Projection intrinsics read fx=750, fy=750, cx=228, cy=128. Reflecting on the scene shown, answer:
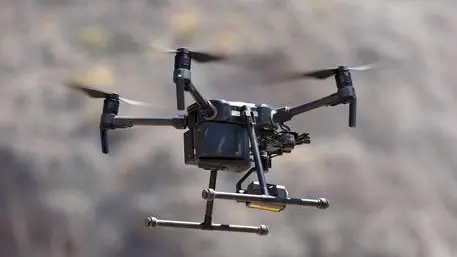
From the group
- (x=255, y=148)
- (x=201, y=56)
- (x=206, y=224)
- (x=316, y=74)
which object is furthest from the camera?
(x=316, y=74)

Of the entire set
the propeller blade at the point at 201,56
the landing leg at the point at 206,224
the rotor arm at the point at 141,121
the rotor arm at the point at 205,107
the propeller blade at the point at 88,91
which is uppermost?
the propeller blade at the point at 201,56

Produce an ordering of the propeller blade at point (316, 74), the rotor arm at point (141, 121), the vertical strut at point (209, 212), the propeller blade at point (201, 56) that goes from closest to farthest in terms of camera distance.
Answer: the propeller blade at point (201, 56) → the vertical strut at point (209, 212) → the propeller blade at point (316, 74) → the rotor arm at point (141, 121)

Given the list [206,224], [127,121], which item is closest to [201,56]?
[127,121]

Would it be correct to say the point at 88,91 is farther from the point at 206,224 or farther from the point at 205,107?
the point at 206,224

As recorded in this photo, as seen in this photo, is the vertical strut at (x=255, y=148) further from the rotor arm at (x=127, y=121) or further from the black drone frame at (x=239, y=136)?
the rotor arm at (x=127, y=121)

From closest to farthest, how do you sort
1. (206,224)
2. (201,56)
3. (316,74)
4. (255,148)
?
1. (201,56)
2. (255,148)
3. (206,224)
4. (316,74)

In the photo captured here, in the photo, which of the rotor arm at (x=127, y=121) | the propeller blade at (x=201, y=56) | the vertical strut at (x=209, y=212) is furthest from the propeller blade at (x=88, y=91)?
the vertical strut at (x=209, y=212)

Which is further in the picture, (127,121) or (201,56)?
(127,121)

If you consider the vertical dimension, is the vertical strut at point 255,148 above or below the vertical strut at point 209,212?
above

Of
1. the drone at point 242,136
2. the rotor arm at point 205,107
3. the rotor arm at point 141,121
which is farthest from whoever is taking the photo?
the rotor arm at point 141,121

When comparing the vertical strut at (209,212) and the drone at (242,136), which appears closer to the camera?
the drone at (242,136)
